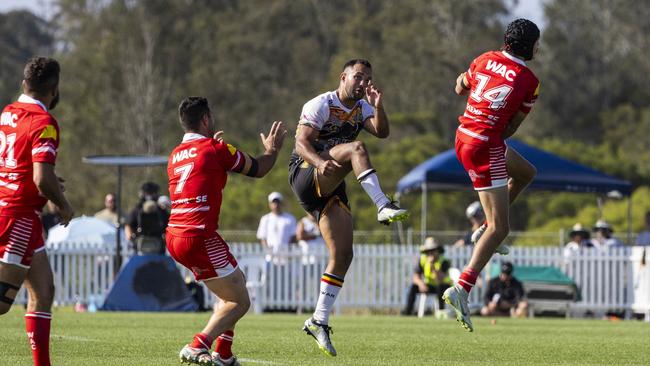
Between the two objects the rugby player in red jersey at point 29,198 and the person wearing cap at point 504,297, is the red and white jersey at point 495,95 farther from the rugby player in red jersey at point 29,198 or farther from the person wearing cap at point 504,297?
the person wearing cap at point 504,297

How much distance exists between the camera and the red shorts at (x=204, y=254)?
9180 millimetres

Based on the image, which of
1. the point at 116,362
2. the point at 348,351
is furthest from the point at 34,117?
the point at 348,351

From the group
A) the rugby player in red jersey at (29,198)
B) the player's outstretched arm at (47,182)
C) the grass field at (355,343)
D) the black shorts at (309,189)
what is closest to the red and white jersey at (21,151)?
the rugby player in red jersey at (29,198)

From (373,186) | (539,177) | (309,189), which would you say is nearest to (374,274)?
(539,177)

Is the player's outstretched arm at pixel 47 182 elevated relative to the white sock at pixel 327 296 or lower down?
elevated

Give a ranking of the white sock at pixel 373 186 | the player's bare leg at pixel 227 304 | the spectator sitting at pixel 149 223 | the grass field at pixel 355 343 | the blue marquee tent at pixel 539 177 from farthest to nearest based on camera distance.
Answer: the blue marquee tent at pixel 539 177
the spectator sitting at pixel 149 223
the grass field at pixel 355 343
the white sock at pixel 373 186
the player's bare leg at pixel 227 304

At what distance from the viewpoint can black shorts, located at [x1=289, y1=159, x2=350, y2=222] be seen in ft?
35.5

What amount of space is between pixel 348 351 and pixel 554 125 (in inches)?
2099

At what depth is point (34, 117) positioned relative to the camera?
26.6ft

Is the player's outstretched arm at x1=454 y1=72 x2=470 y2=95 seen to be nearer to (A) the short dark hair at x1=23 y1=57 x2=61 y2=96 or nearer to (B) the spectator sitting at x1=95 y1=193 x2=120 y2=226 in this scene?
(A) the short dark hair at x1=23 y1=57 x2=61 y2=96

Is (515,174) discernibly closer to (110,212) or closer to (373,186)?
(373,186)

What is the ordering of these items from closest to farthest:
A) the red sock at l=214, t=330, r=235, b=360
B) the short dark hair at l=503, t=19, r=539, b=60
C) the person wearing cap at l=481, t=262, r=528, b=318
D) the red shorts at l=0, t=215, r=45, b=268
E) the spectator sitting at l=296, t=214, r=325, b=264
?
1. the red shorts at l=0, t=215, r=45, b=268
2. the red sock at l=214, t=330, r=235, b=360
3. the short dark hair at l=503, t=19, r=539, b=60
4. the person wearing cap at l=481, t=262, r=528, b=318
5. the spectator sitting at l=296, t=214, r=325, b=264

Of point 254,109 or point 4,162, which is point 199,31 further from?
point 4,162

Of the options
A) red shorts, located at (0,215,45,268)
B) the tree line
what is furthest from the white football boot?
the tree line
